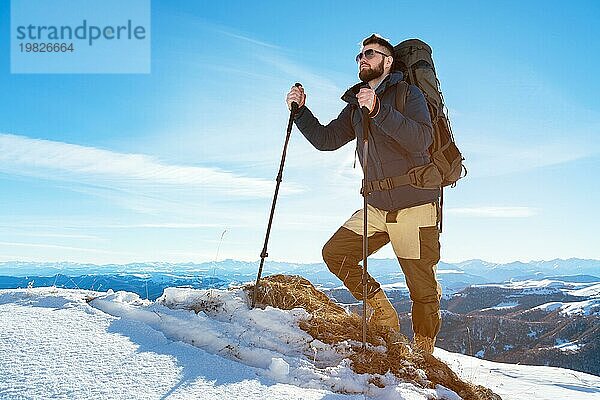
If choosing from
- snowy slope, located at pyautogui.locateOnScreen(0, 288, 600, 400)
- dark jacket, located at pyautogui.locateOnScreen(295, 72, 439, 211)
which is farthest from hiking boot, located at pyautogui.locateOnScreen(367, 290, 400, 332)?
dark jacket, located at pyautogui.locateOnScreen(295, 72, 439, 211)

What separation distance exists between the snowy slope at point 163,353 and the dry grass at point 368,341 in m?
0.18

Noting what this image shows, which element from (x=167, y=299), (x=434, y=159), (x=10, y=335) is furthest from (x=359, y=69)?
(x=10, y=335)

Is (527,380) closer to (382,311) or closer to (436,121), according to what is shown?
(382,311)

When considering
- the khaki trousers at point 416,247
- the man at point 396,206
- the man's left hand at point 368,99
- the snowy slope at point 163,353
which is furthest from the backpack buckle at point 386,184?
the snowy slope at point 163,353

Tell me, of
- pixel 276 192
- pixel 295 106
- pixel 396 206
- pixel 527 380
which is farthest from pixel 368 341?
pixel 527 380

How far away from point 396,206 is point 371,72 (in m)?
1.61

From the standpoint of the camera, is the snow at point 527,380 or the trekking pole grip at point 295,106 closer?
the trekking pole grip at point 295,106

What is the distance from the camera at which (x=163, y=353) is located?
399 centimetres

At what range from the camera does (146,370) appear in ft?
11.8

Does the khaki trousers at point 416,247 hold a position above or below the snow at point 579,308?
above

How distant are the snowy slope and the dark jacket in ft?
5.85

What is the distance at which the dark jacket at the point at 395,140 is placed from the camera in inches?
191

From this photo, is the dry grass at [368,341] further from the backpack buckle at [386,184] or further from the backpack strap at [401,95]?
the backpack strap at [401,95]

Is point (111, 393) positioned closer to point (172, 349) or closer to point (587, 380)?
point (172, 349)
